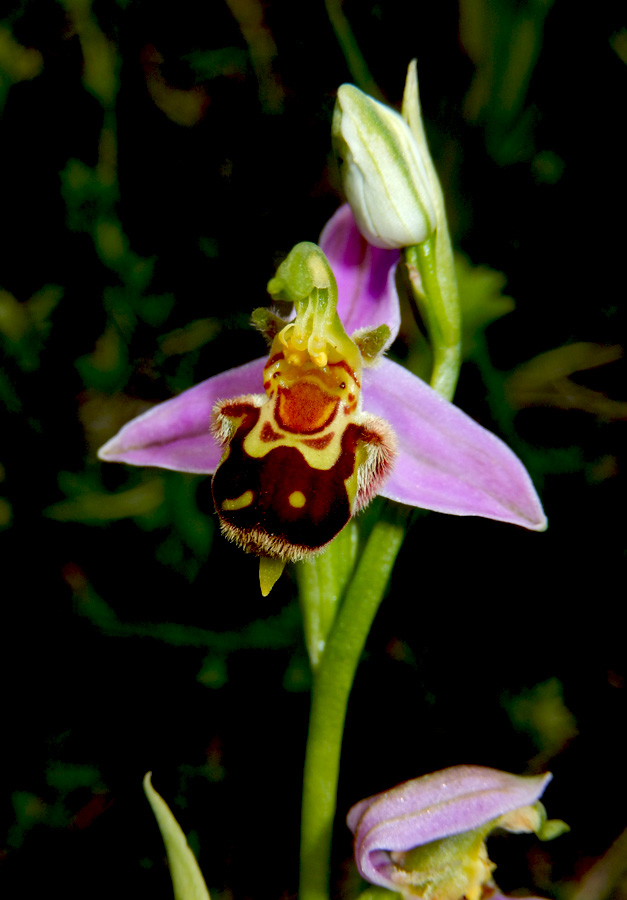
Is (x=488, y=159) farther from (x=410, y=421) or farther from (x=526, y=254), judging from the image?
(x=410, y=421)

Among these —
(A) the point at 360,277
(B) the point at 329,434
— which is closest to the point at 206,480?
(A) the point at 360,277

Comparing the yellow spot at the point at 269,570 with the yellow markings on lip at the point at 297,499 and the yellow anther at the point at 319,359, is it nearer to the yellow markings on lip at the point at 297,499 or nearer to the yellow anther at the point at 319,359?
the yellow markings on lip at the point at 297,499

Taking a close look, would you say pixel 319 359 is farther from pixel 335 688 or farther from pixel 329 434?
pixel 335 688

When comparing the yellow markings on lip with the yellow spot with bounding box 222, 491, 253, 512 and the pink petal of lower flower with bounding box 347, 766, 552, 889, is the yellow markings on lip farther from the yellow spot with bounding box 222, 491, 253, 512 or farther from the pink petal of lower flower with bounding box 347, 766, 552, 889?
the pink petal of lower flower with bounding box 347, 766, 552, 889

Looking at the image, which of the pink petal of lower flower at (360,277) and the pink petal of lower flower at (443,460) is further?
the pink petal of lower flower at (360,277)

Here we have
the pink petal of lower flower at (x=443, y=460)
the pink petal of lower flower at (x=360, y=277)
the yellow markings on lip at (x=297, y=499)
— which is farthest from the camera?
the pink petal of lower flower at (x=360, y=277)

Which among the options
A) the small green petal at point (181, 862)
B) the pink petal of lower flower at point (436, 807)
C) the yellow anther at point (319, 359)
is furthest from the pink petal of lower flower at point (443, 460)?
the small green petal at point (181, 862)

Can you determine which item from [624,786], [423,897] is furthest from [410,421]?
[624,786]
